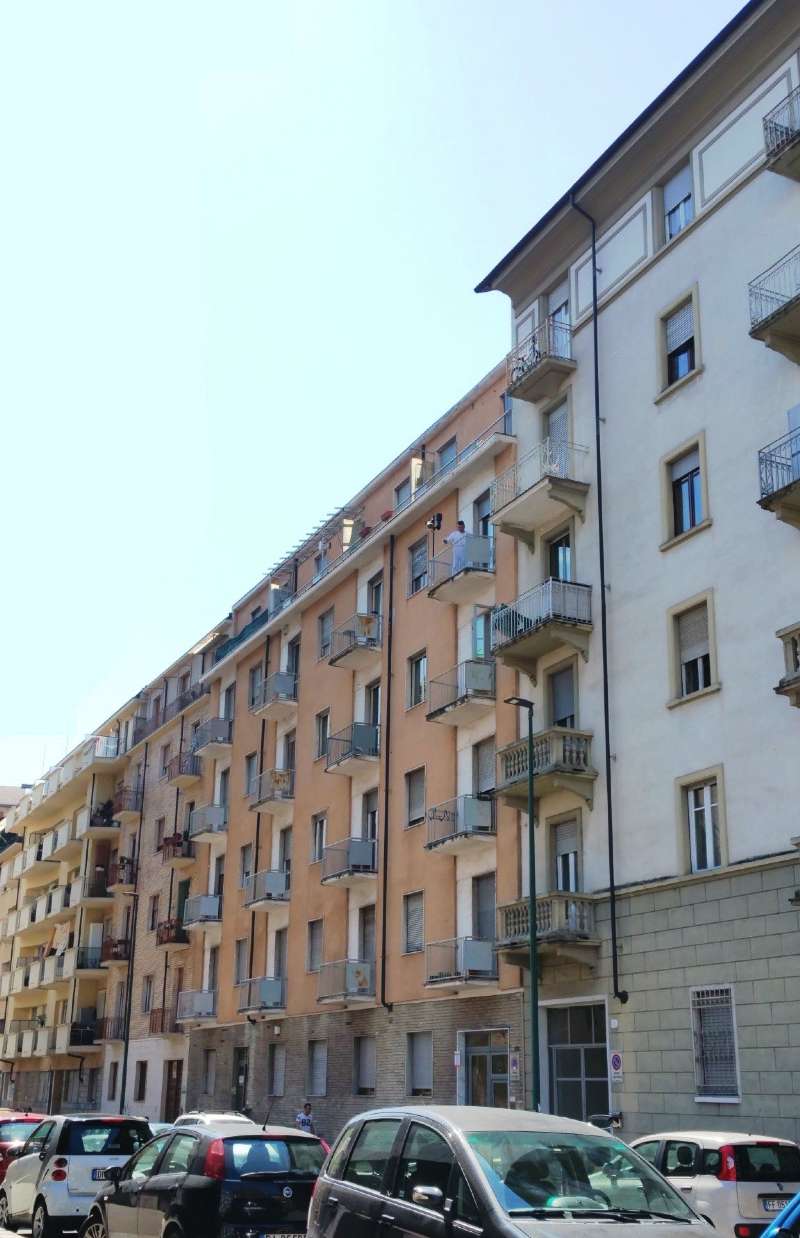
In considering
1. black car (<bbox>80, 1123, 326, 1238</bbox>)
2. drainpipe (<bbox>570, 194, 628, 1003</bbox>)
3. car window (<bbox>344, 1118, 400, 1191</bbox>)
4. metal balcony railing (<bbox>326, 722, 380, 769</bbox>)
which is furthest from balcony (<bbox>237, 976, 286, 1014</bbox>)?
car window (<bbox>344, 1118, 400, 1191</bbox>)

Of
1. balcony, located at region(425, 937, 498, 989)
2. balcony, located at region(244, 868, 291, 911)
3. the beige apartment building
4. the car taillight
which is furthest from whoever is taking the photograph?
balcony, located at region(244, 868, 291, 911)

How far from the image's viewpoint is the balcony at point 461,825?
27.9 metres

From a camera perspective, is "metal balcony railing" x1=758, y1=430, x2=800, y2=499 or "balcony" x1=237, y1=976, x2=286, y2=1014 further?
"balcony" x1=237, y1=976, x2=286, y2=1014

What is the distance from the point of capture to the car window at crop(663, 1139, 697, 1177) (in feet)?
48.0

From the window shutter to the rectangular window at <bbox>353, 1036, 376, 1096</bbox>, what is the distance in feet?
56.6

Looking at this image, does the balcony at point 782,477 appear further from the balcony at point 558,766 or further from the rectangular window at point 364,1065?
the rectangular window at point 364,1065

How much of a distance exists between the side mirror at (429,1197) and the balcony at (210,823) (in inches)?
1399

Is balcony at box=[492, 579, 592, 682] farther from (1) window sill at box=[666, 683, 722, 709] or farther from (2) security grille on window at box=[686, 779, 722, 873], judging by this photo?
(2) security grille on window at box=[686, 779, 722, 873]

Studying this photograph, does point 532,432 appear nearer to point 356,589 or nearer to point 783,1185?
point 356,589

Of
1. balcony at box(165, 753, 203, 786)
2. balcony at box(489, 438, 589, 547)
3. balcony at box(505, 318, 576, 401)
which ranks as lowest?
balcony at box(165, 753, 203, 786)

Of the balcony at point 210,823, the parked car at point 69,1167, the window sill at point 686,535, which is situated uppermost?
the window sill at point 686,535

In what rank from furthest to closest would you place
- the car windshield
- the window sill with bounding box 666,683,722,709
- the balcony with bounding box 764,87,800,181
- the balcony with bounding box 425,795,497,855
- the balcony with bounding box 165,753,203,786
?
the balcony with bounding box 165,753,203,786
the balcony with bounding box 425,795,497,855
the window sill with bounding box 666,683,722,709
the balcony with bounding box 764,87,800,181
the car windshield

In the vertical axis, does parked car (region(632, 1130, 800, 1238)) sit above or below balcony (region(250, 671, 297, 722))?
below

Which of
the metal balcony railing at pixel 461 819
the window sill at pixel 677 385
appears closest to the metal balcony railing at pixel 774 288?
the window sill at pixel 677 385
